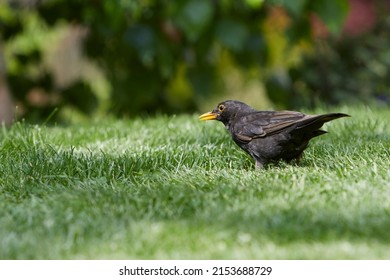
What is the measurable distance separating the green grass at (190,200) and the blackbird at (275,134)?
0.10 m

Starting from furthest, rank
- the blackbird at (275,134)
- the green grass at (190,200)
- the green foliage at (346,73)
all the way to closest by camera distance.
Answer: the green foliage at (346,73), the blackbird at (275,134), the green grass at (190,200)

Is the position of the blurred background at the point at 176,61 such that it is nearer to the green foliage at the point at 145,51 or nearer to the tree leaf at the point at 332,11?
the green foliage at the point at 145,51

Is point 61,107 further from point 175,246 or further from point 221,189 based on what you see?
point 175,246

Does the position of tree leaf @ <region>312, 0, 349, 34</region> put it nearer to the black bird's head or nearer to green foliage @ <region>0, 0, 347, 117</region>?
green foliage @ <region>0, 0, 347, 117</region>

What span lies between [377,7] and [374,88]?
3.92ft

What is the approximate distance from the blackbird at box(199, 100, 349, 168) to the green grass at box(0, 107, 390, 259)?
0.34 feet

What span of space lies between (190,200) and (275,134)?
0.95 metres

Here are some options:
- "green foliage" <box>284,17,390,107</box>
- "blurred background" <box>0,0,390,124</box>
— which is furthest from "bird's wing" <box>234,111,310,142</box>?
"green foliage" <box>284,17,390,107</box>

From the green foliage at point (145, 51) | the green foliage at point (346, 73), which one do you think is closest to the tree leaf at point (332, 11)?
the green foliage at point (145, 51)

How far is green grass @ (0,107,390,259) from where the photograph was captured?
3.36 m

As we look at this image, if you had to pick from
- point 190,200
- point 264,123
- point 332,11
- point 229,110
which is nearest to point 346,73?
point 332,11

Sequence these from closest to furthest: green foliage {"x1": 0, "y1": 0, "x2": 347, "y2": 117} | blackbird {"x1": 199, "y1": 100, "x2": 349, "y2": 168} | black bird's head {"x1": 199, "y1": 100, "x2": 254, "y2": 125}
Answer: blackbird {"x1": 199, "y1": 100, "x2": 349, "y2": 168} < black bird's head {"x1": 199, "y1": 100, "x2": 254, "y2": 125} < green foliage {"x1": 0, "y1": 0, "x2": 347, "y2": 117}

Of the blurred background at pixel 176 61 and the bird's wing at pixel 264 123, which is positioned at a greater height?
the blurred background at pixel 176 61

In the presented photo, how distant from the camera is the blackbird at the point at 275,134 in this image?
179 inches
